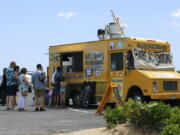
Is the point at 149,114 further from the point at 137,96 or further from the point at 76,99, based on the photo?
the point at 76,99

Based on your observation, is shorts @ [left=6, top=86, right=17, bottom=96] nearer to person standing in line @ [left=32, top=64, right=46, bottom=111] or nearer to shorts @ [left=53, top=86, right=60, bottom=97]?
person standing in line @ [left=32, top=64, right=46, bottom=111]

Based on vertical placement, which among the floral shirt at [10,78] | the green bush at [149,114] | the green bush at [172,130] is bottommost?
the green bush at [172,130]

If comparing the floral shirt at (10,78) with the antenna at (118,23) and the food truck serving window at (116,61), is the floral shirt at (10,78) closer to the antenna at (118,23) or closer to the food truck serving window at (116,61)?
the food truck serving window at (116,61)

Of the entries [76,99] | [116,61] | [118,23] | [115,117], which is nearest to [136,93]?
[116,61]

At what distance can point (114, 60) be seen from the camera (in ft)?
56.0

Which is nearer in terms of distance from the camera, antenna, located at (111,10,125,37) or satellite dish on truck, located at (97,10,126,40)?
satellite dish on truck, located at (97,10,126,40)

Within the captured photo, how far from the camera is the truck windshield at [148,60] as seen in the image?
16.5m

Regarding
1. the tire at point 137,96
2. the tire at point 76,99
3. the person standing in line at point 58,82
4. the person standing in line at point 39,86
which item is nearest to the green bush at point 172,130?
the tire at point 137,96

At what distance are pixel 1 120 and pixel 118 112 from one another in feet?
15.8

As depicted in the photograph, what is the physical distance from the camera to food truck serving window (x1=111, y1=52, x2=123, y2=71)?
16.8m

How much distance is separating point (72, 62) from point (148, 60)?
3679 millimetres

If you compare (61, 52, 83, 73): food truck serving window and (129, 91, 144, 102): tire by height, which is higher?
(61, 52, 83, 73): food truck serving window

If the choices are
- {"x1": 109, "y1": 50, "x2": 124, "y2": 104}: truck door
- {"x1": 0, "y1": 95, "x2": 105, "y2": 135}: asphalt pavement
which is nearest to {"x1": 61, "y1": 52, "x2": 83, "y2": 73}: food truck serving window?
{"x1": 109, "y1": 50, "x2": 124, "y2": 104}: truck door

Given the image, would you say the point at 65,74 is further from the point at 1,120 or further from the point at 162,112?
the point at 162,112
